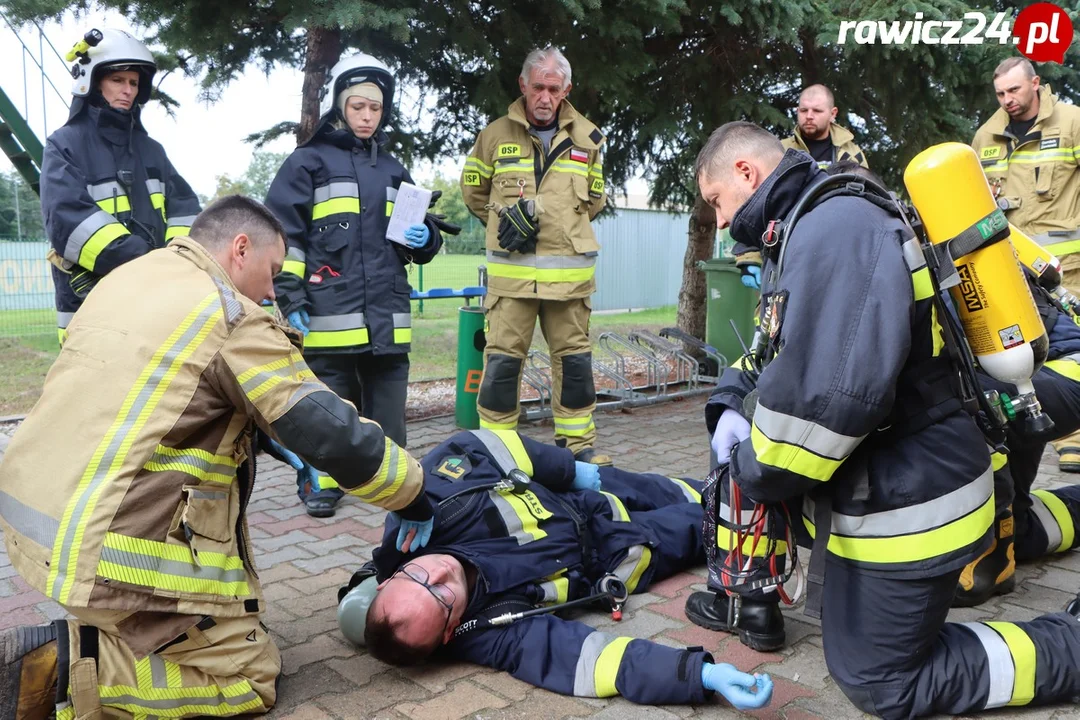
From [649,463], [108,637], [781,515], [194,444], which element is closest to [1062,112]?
[649,463]

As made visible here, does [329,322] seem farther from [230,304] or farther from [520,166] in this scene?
[230,304]

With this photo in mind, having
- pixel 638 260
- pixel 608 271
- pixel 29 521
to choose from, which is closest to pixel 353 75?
pixel 29 521

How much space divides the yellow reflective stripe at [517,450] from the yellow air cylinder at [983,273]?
67.7 inches

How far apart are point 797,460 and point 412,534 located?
4.35 ft

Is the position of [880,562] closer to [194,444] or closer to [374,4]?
[194,444]

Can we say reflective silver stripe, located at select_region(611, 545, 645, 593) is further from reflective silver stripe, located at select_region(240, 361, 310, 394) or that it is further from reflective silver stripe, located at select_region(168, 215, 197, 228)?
reflective silver stripe, located at select_region(168, 215, 197, 228)

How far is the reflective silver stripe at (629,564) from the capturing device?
344 centimetres

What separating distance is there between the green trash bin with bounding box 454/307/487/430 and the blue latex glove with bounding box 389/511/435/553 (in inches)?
133

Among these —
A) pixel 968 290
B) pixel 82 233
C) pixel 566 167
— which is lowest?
pixel 968 290

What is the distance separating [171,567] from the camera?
2385 millimetres

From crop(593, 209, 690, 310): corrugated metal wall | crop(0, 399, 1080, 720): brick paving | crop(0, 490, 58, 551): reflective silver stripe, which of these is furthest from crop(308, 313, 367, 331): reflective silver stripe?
crop(593, 209, 690, 310): corrugated metal wall

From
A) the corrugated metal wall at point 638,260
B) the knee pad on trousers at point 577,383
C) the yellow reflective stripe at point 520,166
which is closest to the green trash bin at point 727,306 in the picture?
the knee pad on trousers at point 577,383

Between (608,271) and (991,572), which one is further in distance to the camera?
(608,271)

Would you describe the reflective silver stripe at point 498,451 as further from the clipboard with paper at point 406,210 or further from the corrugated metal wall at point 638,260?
the corrugated metal wall at point 638,260
